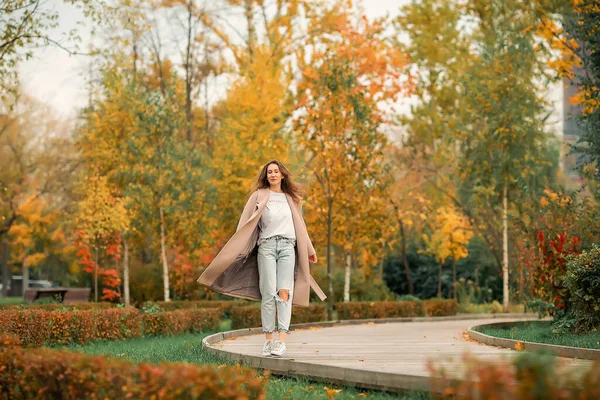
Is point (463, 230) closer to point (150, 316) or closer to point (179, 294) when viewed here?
point (179, 294)

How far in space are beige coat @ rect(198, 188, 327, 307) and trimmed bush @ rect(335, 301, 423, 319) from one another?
8.91 m

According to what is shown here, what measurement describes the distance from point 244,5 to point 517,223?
2131 cm

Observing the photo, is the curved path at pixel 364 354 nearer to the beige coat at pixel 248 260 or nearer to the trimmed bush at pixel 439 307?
the beige coat at pixel 248 260

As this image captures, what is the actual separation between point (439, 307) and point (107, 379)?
16.2 meters

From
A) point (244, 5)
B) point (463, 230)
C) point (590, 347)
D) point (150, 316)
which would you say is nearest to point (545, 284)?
point (590, 347)

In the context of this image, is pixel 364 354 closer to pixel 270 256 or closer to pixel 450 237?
pixel 270 256

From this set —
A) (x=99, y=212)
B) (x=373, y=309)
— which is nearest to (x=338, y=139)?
(x=373, y=309)

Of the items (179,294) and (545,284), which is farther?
(179,294)

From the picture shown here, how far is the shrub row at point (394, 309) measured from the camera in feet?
59.1

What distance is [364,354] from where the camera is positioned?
870 cm

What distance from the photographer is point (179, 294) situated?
26438mm

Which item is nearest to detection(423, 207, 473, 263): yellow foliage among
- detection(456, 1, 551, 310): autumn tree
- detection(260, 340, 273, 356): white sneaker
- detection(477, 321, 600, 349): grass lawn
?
detection(456, 1, 551, 310): autumn tree

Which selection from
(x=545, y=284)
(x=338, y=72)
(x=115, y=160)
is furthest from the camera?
(x=115, y=160)

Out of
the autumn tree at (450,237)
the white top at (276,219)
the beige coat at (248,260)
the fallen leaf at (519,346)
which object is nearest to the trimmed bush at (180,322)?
the beige coat at (248,260)
